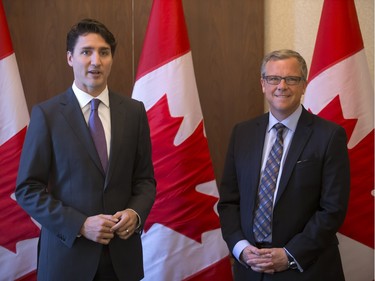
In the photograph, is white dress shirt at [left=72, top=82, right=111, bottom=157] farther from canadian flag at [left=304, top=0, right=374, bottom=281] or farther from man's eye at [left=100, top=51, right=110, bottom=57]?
canadian flag at [left=304, top=0, right=374, bottom=281]

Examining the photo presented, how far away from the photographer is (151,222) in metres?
2.32

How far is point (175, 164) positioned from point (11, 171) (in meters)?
0.82

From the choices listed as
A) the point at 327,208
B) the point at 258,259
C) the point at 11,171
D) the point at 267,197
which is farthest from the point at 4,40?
the point at 327,208

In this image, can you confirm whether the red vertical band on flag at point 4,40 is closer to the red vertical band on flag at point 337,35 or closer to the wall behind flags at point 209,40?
the wall behind flags at point 209,40

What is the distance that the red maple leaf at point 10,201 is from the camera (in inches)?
85.1

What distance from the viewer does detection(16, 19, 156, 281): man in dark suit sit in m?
1.48

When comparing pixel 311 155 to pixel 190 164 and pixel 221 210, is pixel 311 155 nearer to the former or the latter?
pixel 221 210

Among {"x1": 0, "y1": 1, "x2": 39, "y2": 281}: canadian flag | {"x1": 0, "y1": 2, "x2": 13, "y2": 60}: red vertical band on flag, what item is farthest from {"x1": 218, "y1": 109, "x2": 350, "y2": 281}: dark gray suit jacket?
{"x1": 0, "y1": 2, "x2": 13, "y2": 60}: red vertical band on flag

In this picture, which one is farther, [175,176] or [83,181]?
[175,176]

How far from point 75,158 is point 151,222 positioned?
3.02ft

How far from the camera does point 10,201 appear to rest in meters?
2.18

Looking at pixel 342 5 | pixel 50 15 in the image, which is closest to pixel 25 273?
pixel 50 15

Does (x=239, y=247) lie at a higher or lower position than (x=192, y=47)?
lower

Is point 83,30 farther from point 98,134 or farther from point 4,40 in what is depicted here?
point 4,40
